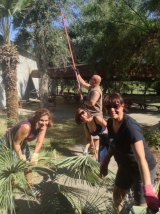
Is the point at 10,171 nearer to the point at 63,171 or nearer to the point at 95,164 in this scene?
the point at 63,171

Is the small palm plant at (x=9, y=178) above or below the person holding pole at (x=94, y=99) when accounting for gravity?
below

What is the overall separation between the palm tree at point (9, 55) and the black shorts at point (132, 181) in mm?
8475

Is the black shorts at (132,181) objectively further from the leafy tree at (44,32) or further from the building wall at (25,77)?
the building wall at (25,77)

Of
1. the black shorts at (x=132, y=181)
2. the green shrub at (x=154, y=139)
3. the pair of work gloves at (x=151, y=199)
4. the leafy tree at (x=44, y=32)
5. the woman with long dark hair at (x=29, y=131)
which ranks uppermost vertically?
the leafy tree at (x=44, y=32)

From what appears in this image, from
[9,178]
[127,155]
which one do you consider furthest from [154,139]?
[9,178]

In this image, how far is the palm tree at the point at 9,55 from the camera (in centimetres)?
1174

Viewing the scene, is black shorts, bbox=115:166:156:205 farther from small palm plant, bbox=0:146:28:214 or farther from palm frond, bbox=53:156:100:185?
small palm plant, bbox=0:146:28:214

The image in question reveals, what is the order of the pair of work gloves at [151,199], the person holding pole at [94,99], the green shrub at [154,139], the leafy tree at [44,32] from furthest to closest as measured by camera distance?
1. the leafy tree at [44,32]
2. the green shrub at [154,139]
3. the person holding pole at [94,99]
4. the pair of work gloves at [151,199]

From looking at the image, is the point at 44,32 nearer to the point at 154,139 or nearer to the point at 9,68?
the point at 9,68

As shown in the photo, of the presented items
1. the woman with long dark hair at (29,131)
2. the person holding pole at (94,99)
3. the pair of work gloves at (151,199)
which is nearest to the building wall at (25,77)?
the person holding pole at (94,99)

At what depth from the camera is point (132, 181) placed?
324 cm

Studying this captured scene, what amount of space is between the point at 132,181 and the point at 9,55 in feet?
34.4

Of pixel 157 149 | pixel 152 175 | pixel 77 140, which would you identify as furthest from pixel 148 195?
pixel 77 140

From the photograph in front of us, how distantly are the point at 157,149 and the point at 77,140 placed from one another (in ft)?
8.65
